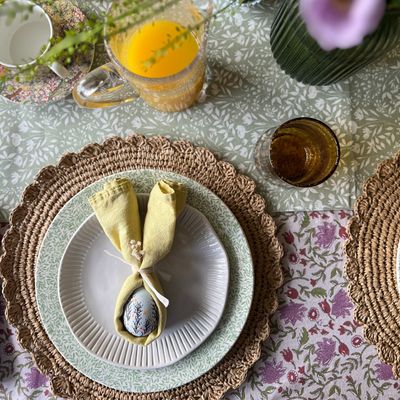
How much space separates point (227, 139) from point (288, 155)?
10 centimetres

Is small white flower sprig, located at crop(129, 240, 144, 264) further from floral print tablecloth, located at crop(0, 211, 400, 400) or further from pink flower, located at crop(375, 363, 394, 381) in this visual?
pink flower, located at crop(375, 363, 394, 381)

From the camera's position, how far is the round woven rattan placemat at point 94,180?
77 cm

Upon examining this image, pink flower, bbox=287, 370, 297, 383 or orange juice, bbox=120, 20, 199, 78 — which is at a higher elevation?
orange juice, bbox=120, 20, 199, 78

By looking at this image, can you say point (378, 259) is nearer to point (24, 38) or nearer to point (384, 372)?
point (384, 372)

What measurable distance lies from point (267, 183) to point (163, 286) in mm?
228

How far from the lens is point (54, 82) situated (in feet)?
2.66

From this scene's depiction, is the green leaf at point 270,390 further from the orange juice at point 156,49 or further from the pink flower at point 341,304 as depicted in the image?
the orange juice at point 156,49

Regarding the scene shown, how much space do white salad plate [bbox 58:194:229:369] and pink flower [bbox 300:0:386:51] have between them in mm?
347

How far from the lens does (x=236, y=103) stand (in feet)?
2.72

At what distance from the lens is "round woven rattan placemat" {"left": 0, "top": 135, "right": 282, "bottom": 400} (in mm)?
772

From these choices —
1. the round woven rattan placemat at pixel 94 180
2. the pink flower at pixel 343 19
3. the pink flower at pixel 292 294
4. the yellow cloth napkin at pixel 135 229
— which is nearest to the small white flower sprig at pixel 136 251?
the yellow cloth napkin at pixel 135 229

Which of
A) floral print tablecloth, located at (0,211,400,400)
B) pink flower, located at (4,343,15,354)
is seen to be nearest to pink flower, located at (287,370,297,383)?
floral print tablecloth, located at (0,211,400,400)

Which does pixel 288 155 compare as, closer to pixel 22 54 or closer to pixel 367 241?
pixel 367 241

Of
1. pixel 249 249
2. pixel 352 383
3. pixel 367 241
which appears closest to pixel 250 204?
pixel 249 249
